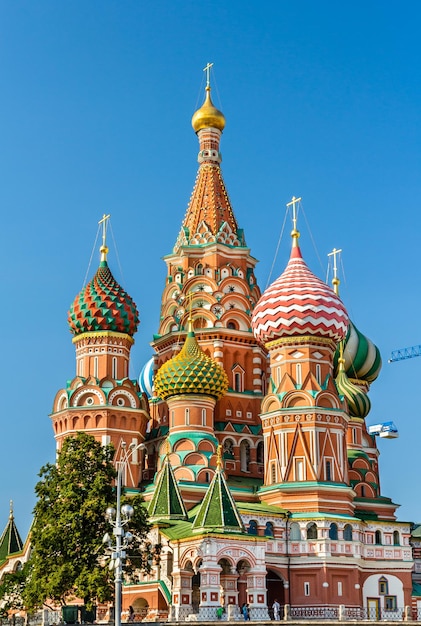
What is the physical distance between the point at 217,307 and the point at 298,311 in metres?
5.97

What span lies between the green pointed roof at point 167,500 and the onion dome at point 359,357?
13868mm

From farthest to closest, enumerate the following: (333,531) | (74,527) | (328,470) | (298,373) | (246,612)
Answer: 1. (298,373)
2. (328,470)
3. (333,531)
4. (246,612)
5. (74,527)

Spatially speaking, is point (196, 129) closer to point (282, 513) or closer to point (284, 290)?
point (284, 290)

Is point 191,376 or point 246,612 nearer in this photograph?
point 246,612

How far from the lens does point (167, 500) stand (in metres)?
41.0

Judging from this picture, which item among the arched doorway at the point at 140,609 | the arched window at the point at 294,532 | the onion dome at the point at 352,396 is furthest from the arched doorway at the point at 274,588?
the onion dome at the point at 352,396

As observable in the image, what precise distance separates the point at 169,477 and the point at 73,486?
7682 millimetres

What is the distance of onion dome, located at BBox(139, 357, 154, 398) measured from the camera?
57.7 m

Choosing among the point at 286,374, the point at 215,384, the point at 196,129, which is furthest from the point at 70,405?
the point at 196,129

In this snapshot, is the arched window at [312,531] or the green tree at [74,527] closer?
the green tree at [74,527]

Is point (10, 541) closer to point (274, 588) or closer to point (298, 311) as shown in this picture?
point (274, 588)

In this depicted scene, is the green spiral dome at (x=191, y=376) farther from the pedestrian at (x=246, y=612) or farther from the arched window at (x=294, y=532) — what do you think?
the pedestrian at (x=246, y=612)

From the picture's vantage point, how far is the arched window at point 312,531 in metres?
42.8

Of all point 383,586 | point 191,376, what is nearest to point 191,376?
point 191,376
